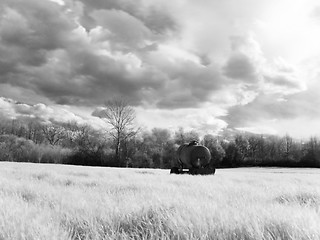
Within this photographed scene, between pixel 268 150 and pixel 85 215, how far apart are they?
106 meters

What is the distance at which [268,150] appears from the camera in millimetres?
101812

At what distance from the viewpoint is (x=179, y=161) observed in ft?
85.3

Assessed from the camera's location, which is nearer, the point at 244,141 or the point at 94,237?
the point at 94,237

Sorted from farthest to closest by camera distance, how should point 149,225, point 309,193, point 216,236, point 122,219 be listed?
1. point 309,193
2. point 122,219
3. point 149,225
4. point 216,236

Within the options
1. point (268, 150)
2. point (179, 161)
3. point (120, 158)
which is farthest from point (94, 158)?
point (268, 150)

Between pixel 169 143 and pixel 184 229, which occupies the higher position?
pixel 169 143

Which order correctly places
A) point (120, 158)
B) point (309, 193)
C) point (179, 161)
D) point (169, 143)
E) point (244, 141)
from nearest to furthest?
1. point (309, 193)
2. point (179, 161)
3. point (120, 158)
4. point (169, 143)
5. point (244, 141)

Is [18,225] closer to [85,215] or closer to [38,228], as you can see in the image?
[38,228]

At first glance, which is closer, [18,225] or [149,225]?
[18,225]

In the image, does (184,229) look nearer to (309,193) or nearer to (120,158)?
(309,193)

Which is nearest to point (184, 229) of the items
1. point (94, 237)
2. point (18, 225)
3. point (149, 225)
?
point (149, 225)

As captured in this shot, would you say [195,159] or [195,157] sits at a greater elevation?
[195,157]

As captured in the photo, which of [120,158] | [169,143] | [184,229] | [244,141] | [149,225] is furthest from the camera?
[244,141]

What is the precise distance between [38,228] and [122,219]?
94cm
